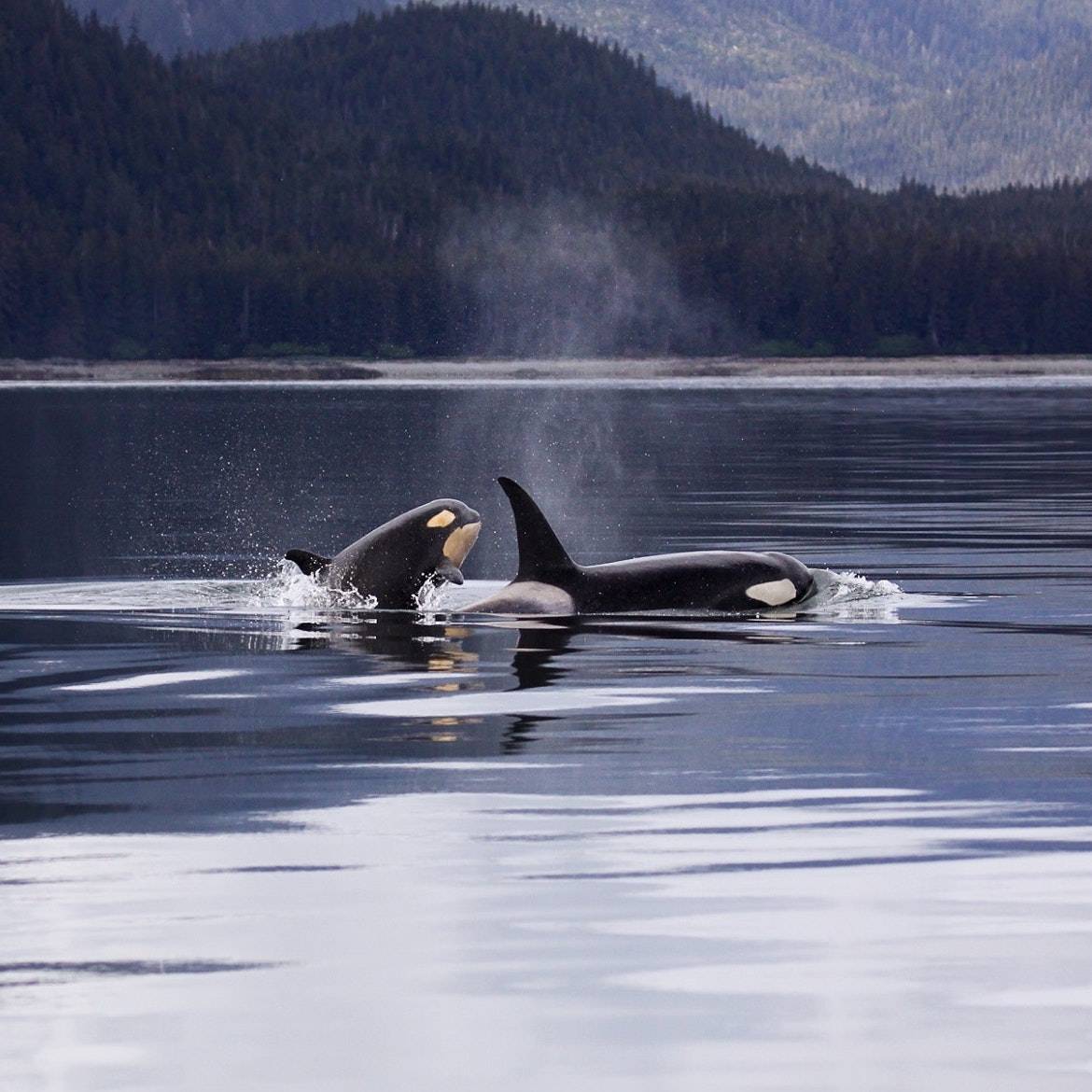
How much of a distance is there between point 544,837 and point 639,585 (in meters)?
11.1

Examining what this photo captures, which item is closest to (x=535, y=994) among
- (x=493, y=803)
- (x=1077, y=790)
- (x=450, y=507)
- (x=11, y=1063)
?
(x=11, y=1063)

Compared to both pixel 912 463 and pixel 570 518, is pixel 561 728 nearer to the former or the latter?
pixel 570 518

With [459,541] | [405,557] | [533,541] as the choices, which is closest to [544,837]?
[533,541]

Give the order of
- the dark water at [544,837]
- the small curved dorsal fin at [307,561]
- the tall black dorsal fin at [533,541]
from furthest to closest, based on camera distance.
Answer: the small curved dorsal fin at [307,561] → the tall black dorsal fin at [533,541] → the dark water at [544,837]

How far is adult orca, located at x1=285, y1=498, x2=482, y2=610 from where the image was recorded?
80.0 ft

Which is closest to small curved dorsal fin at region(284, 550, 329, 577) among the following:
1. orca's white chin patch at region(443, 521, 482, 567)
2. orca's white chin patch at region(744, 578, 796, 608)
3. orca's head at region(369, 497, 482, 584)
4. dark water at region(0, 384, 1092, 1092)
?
dark water at region(0, 384, 1092, 1092)

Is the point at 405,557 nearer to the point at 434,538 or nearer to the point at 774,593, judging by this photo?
the point at 434,538

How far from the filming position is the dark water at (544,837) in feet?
32.4

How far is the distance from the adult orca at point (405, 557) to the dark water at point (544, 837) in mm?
415

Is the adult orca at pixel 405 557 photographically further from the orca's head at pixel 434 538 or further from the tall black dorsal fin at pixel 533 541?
the tall black dorsal fin at pixel 533 541

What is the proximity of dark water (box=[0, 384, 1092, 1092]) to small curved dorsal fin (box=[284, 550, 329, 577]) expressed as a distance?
0.46 m

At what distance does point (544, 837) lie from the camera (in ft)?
44.5

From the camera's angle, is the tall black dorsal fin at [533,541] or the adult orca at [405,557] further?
the adult orca at [405,557]

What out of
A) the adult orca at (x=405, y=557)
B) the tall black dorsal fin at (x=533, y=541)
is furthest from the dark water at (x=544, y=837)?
the tall black dorsal fin at (x=533, y=541)
